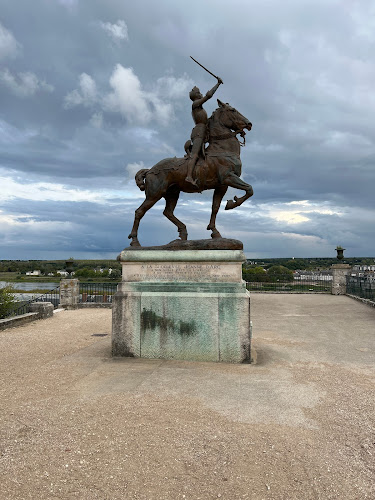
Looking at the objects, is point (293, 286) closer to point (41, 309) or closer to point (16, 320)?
point (41, 309)

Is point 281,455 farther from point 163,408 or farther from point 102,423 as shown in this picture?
point 102,423

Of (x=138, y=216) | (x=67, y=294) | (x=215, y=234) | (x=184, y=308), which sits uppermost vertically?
(x=138, y=216)

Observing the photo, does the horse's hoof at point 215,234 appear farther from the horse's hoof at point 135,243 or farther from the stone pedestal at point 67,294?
the stone pedestal at point 67,294

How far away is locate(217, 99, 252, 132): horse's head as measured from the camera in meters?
7.05

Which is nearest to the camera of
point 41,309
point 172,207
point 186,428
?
point 186,428

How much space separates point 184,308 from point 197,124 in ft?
12.7

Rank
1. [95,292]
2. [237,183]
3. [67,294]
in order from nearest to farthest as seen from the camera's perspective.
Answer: [237,183] → [67,294] → [95,292]

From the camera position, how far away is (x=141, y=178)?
299 inches

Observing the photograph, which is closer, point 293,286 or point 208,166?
point 208,166

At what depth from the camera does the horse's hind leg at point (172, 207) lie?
780cm

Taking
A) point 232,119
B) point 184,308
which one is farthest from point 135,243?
point 232,119

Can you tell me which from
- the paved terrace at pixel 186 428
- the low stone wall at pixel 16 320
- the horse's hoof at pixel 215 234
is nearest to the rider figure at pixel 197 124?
the horse's hoof at pixel 215 234

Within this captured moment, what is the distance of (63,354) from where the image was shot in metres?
6.97

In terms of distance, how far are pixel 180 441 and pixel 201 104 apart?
623 centimetres
